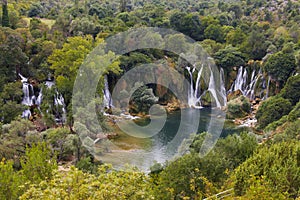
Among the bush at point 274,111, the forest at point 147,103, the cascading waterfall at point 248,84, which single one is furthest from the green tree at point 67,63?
the cascading waterfall at point 248,84

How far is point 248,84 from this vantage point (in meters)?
40.3

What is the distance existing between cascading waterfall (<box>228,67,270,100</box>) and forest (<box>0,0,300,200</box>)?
4.2 inches

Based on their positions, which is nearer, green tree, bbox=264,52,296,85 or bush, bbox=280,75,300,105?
bush, bbox=280,75,300,105

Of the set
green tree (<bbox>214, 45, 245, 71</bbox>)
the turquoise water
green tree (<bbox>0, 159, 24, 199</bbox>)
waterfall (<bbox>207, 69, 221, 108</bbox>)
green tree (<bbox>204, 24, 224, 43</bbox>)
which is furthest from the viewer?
green tree (<bbox>204, 24, 224, 43</bbox>)

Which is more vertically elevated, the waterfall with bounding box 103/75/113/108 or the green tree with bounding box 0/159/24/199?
the waterfall with bounding box 103/75/113/108

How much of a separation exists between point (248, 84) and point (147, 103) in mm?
11710

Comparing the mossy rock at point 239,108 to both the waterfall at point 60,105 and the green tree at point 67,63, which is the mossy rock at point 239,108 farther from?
the waterfall at point 60,105

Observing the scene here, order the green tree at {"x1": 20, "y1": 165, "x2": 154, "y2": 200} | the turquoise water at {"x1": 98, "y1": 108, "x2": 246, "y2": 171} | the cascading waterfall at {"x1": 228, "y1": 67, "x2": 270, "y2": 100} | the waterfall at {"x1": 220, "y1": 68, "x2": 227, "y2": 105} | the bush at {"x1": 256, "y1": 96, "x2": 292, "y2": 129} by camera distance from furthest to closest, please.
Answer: the waterfall at {"x1": 220, "y1": 68, "x2": 227, "y2": 105} → the cascading waterfall at {"x1": 228, "y1": 67, "x2": 270, "y2": 100} → the bush at {"x1": 256, "y1": 96, "x2": 292, "y2": 129} → the turquoise water at {"x1": 98, "y1": 108, "x2": 246, "y2": 171} → the green tree at {"x1": 20, "y1": 165, "x2": 154, "y2": 200}

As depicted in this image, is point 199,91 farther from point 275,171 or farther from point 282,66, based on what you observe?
point 275,171

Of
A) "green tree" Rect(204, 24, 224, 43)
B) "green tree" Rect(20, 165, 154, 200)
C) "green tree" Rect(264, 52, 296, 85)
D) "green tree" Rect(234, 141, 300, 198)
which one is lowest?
"green tree" Rect(234, 141, 300, 198)

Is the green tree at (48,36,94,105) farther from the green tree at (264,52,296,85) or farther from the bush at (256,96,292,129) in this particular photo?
the green tree at (264,52,296,85)

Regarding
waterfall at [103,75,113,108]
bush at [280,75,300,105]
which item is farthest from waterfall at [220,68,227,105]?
waterfall at [103,75,113,108]

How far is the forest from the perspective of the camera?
13.8 metres

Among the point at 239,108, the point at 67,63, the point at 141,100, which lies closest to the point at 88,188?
the point at 67,63
